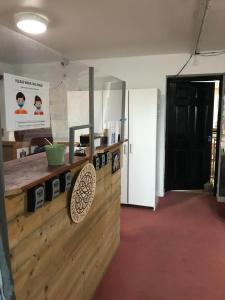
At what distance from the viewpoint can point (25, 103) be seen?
124cm

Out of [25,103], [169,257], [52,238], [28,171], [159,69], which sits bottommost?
[169,257]

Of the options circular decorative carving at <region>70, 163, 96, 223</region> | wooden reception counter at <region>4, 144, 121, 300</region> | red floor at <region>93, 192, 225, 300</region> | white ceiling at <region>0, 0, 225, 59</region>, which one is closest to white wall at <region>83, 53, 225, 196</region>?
white ceiling at <region>0, 0, 225, 59</region>

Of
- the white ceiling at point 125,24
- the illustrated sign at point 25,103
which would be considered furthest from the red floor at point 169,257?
the white ceiling at point 125,24

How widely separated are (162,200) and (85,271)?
2.73m

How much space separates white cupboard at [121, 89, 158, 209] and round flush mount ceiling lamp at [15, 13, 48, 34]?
1.51 meters

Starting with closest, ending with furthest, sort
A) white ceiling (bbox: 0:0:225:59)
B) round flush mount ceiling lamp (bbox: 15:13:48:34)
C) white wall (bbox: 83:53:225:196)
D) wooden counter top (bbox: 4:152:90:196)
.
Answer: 1. wooden counter top (bbox: 4:152:90:196)
2. white ceiling (bbox: 0:0:225:59)
3. round flush mount ceiling lamp (bbox: 15:13:48:34)
4. white wall (bbox: 83:53:225:196)

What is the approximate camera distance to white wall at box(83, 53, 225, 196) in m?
4.14

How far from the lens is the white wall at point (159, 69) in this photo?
4.14 metres

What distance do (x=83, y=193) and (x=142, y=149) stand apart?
2286 millimetres

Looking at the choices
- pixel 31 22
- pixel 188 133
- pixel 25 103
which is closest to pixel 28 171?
pixel 25 103

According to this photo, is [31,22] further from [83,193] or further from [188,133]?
[188,133]

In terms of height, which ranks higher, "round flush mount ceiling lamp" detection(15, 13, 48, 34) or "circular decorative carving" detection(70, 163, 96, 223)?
"round flush mount ceiling lamp" detection(15, 13, 48, 34)

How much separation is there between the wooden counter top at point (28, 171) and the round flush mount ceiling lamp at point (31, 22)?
1718 millimetres

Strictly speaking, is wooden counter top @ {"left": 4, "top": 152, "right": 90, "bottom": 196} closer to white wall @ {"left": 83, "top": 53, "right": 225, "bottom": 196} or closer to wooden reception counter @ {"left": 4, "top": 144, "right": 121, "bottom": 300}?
wooden reception counter @ {"left": 4, "top": 144, "right": 121, "bottom": 300}
